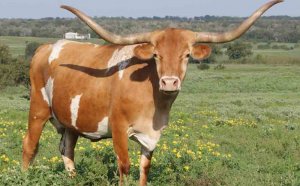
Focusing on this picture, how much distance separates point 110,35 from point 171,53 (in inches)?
37.6

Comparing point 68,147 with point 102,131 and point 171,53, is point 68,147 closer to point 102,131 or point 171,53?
point 102,131

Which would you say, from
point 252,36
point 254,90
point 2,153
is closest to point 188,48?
point 2,153

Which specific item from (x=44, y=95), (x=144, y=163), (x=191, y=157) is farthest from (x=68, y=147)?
(x=191, y=157)

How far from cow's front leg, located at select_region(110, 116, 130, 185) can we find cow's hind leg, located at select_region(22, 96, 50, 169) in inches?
70.6

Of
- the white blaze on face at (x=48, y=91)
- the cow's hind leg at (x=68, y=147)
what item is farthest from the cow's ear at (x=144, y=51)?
the cow's hind leg at (x=68, y=147)

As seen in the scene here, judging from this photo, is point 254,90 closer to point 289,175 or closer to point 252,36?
point 289,175

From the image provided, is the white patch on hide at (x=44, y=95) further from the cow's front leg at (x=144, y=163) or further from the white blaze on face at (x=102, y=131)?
the cow's front leg at (x=144, y=163)

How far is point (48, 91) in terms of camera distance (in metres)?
8.82

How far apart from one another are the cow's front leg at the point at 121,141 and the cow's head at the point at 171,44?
0.92 meters

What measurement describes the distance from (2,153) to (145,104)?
205 inches

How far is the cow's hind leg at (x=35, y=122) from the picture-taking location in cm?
891

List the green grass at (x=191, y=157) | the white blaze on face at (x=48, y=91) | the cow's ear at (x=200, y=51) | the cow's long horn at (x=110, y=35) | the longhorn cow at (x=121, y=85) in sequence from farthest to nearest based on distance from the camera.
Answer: the white blaze on face at (x=48, y=91), the green grass at (x=191, y=157), the cow's long horn at (x=110, y=35), the cow's ear at (x=200, y=51), the longhorn cow at (x=121, y=85)

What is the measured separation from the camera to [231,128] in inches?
711

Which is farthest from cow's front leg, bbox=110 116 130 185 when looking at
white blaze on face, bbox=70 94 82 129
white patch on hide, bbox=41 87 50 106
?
white patch on hide, bbox=41 87 50 106
